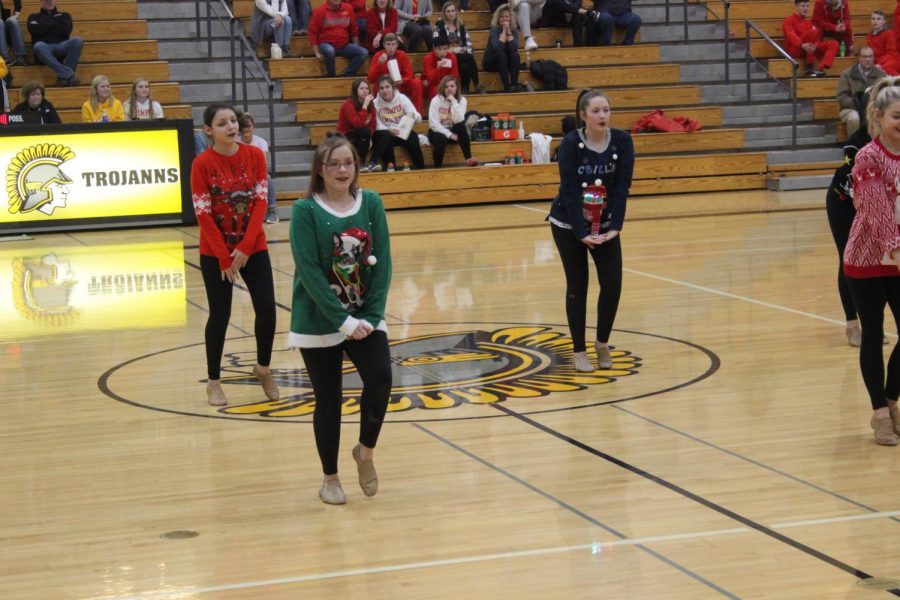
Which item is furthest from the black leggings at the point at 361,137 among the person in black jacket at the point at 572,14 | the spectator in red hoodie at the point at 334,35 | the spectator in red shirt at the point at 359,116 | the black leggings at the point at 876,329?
the black leggings at the point at 876,329

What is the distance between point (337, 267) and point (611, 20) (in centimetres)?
1634

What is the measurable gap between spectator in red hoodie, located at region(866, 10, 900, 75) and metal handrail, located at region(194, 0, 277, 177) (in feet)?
30.2

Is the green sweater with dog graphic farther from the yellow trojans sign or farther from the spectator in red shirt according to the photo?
the spectator in red shirt

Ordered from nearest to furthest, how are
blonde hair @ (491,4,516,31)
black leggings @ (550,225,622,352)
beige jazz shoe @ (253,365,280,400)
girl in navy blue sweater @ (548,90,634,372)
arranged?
1. beige jazz shoe @ (253,365,280,400)
2. girl in navy blue sweater @ (548,90,634,372)
3. black leggings @ (550,225,622,352)
4. blonde hair @ (491,4,516,31)

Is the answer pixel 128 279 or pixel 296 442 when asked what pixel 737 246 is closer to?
pixel 128 279

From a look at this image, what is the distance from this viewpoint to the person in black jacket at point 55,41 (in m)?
17.9

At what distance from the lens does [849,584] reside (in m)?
4.51

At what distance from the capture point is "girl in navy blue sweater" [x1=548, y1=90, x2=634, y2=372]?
781cm

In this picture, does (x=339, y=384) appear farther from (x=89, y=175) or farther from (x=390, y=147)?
(x=390, y=147)

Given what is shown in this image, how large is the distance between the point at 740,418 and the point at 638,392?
0.78 metres

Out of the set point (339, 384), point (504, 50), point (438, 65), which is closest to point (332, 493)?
point (339, 384)

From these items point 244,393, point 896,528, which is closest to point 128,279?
point 244,393

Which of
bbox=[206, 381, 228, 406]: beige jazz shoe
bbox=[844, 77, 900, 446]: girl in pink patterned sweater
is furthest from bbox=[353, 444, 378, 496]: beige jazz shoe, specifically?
bbox=[844, 77, 900, 446]: girl in pink patterned sweater

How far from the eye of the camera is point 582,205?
25.8ft
